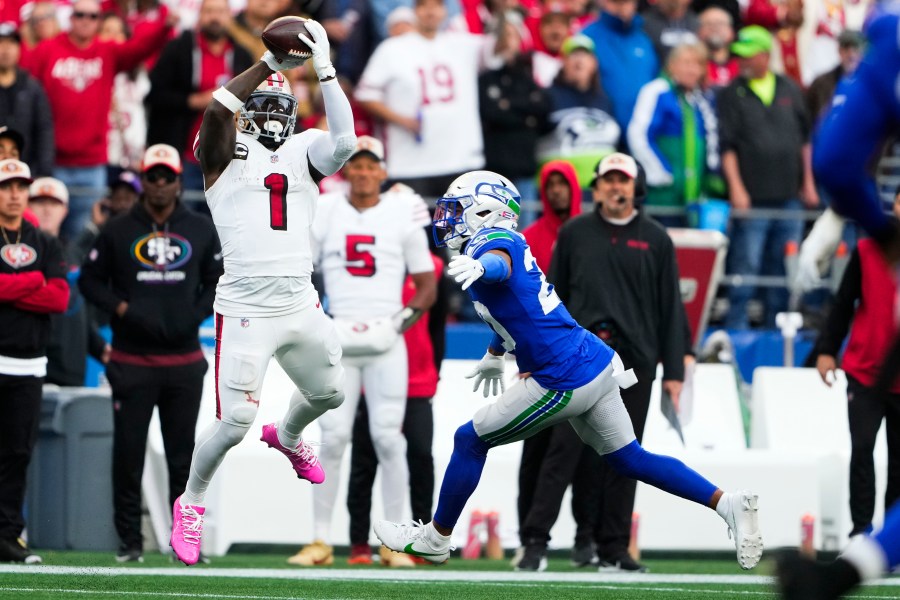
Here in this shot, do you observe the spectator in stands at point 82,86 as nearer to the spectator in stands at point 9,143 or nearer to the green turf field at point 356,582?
the spectator in stands at point 9,143

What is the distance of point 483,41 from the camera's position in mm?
12977

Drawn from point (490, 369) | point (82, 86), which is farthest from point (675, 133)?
point (490, 369)

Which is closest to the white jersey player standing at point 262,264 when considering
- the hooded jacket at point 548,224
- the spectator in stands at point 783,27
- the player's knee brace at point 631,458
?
the player's knee brace at point 631,458

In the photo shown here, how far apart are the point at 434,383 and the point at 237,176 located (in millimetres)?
2868

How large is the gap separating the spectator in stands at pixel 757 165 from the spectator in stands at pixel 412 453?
420 cm

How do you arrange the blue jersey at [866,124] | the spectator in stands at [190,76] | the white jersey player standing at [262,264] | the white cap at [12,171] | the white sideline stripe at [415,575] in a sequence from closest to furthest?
1. the blue jersey at [866,124]
2. the white jersey player standing at [262,264]
3. the white sideline stripe at [415,575]
4. the white cap at [12,171]
5. the spectator in stands at [190,76]

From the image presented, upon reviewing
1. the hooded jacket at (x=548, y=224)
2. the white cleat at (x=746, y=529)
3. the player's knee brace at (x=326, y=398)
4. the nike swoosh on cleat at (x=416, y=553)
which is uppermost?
the hooded jacket at (x=548, y=224)

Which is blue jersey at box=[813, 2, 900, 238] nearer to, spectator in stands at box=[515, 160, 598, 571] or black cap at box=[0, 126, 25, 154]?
spectator in stands at box=[515, 160, 598, 571]

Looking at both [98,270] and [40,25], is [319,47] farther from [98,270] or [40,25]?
[40,25]

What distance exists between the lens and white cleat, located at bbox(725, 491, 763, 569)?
22.8ft

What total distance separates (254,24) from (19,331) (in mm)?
4695

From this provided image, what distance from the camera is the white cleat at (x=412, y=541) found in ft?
23.6

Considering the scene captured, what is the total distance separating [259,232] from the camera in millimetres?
7191

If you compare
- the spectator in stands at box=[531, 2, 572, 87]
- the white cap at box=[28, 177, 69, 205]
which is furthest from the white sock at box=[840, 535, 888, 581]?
the spectator in stands at box=[531, 2, 572, 87]
